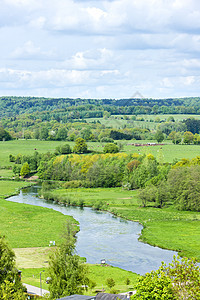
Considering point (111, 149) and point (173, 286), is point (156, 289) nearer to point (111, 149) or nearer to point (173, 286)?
point (173, 286)

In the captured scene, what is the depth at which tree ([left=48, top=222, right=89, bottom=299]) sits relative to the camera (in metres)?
40.6

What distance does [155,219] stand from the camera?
87375 millimetres

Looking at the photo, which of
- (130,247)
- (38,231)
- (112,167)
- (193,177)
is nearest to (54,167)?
(112,167)

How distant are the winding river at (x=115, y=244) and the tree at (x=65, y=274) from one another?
16801 millimetres

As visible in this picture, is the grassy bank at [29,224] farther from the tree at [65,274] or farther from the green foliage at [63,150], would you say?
the green foliage at [63,150]

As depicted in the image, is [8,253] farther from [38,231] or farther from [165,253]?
[38,231]

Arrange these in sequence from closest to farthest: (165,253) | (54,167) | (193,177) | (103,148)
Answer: (165,253)
(193,177)
(54,167)
(103,148)

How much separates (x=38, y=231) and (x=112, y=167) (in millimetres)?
59562

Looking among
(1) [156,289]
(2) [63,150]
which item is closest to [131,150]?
(2) [63,150]

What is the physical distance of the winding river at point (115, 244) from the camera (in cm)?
6162

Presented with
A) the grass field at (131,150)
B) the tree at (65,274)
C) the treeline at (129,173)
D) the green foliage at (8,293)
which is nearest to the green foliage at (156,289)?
the green foliage at (8,293)

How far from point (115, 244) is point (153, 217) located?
20.7 metres

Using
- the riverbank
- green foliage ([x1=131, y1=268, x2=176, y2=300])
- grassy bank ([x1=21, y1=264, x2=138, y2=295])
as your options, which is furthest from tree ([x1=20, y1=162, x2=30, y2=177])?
green foliage ([x1=131, y1=268, x2=176, y2=300])

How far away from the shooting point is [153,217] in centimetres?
8906
